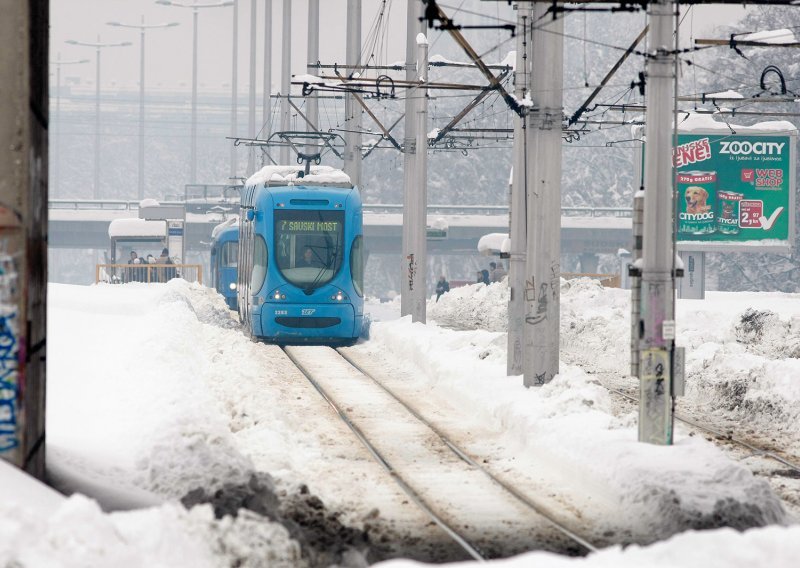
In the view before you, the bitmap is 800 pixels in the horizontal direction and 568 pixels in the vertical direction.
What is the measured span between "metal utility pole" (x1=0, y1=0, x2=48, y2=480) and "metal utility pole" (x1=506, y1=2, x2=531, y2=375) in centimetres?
1064

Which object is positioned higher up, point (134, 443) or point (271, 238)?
point (271, 238)

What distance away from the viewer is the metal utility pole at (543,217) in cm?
1895

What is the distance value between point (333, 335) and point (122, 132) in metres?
146

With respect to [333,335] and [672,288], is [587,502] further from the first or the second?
[333,335]

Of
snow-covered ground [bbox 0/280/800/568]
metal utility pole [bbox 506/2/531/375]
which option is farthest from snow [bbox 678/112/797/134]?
metal utility pole [bbox 506/2/531/375]

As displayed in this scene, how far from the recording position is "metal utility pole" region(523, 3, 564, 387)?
19.0 meters

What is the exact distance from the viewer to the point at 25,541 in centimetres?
802

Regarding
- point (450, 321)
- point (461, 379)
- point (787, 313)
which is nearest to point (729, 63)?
point (450, 321)

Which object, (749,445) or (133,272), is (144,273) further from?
(749,445)

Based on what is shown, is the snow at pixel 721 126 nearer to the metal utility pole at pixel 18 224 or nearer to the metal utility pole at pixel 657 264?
the metal utility pole at pixel 657 264

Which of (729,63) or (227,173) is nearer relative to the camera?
(729,63)

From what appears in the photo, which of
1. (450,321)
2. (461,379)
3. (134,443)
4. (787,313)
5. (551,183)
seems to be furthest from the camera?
(450,321)

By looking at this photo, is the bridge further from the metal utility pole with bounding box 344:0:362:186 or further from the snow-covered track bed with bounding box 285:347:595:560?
the snow-covered track bed with bounding box 285:347:595:560

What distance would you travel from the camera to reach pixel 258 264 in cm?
2884
